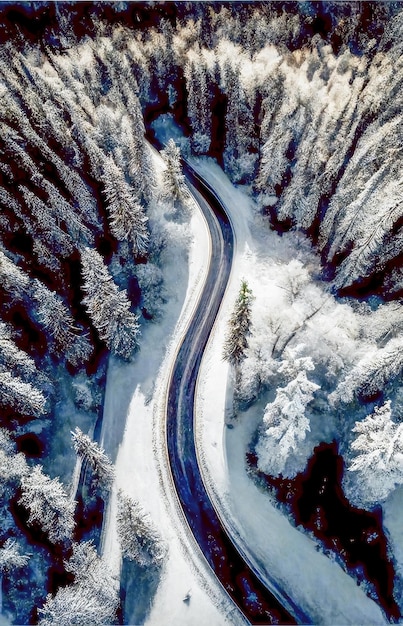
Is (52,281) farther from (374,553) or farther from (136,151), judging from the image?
(374,553)

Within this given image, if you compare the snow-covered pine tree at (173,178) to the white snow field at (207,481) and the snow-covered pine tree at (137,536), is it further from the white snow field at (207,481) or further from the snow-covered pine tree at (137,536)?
the snow-covered pine tree at (137,536)

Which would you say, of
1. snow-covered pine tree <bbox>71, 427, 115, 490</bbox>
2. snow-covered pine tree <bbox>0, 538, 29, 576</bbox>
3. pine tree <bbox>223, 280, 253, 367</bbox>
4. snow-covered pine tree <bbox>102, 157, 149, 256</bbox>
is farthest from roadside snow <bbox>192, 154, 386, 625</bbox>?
snow-covered pine tree <bbox>0, 538, 29, 576</bbox>

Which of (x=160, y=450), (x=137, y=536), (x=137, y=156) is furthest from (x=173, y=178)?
(x=137, y=536)

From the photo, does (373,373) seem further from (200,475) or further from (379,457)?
(200,475)

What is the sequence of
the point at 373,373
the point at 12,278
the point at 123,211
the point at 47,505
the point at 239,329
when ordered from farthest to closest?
1. the point at 123,211
2. the point at 239,329
3. the point at 12,278
4. the point at 373,373
5. the point at 47,505

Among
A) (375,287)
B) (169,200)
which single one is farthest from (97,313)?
(375,287)

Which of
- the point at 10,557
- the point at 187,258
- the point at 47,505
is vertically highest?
the point at 187,258

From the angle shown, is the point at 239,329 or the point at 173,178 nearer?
the point at 239,329

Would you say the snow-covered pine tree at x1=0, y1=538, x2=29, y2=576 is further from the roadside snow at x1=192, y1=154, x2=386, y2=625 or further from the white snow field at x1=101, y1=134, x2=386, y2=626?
the roadside snow at x1=192, y1=154, x2=386, y2=625
